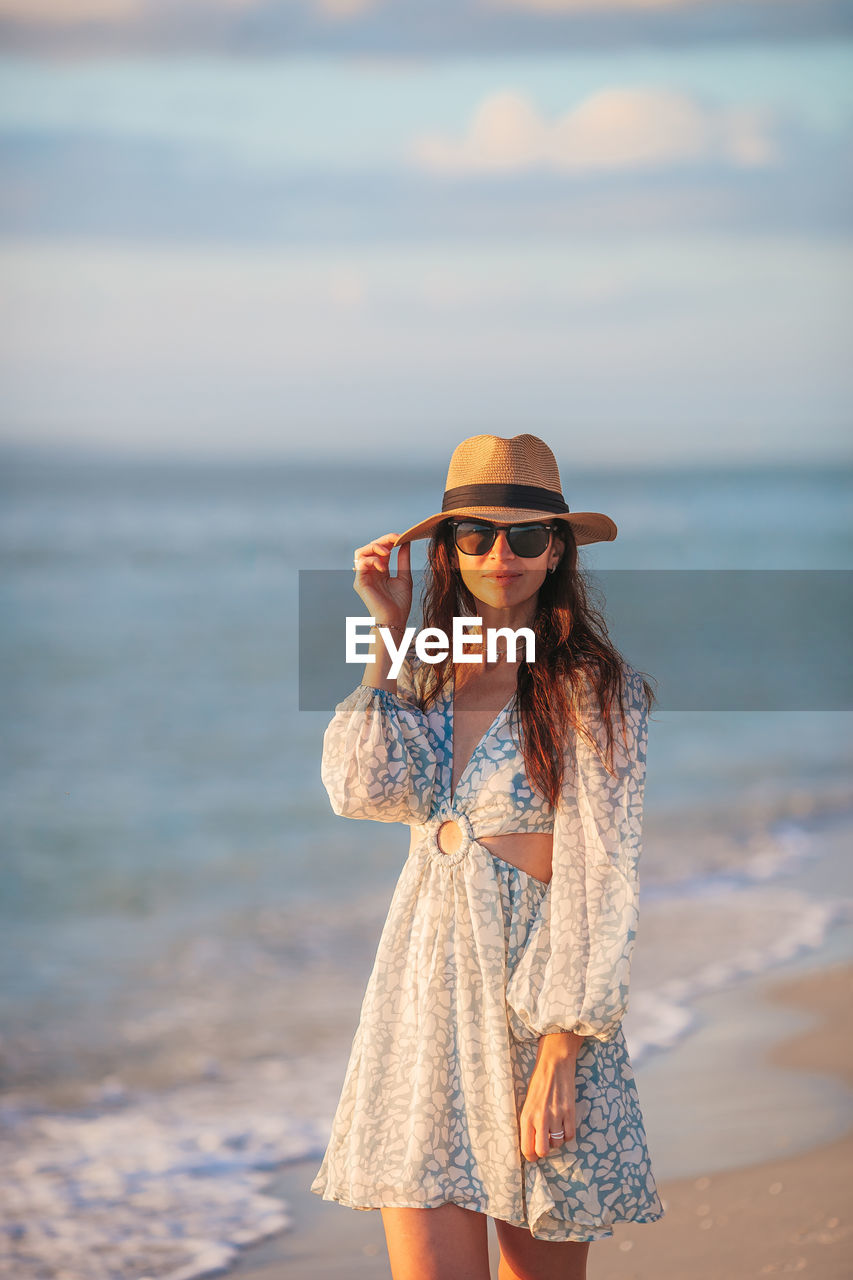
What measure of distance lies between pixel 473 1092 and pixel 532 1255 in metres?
0.26

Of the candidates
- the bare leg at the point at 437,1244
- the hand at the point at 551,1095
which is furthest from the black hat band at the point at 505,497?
the bare leg at the point at 437,1244

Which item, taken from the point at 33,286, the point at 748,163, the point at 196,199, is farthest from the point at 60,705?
the point at 748,163

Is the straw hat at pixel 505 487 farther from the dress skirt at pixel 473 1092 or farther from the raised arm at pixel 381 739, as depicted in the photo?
the dress skirt at pixel 473 1092

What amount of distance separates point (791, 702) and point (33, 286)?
16.6 ft

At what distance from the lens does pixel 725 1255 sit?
129 inches

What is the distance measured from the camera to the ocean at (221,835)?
427 cm

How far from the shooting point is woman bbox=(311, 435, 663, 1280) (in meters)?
1.90

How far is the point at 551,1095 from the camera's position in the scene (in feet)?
6.22

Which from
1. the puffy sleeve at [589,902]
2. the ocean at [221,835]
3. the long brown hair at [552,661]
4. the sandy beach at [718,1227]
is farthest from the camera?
the ocean at [221,835]

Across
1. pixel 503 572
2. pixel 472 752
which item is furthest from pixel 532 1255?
pixel 503 572

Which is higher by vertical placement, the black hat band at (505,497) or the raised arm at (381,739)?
the black hat band at (505,497)

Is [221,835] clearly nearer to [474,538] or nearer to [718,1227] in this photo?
[718,1227]

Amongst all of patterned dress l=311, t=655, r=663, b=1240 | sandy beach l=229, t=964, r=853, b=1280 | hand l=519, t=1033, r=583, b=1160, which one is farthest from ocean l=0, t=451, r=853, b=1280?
hand l=519, t=1033, r=583, b=1160

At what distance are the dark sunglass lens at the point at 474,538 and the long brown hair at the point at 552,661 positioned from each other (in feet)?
0.19
